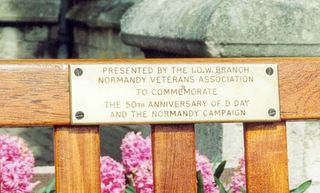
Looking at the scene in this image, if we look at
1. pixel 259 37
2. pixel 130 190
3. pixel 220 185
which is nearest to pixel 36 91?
pixel 130 190

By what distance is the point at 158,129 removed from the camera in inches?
77.9

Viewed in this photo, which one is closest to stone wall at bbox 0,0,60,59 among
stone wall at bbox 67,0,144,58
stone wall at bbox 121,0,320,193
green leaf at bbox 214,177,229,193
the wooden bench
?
stone wall at bbox 67,0,144,58

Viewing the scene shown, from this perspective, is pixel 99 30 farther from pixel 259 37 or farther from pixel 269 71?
pixel 269 71

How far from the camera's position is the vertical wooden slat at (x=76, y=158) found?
A: 6.36ft

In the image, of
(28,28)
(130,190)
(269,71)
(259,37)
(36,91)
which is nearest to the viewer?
(36,91)

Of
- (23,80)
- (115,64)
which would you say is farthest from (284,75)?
(23,80)

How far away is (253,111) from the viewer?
6.58ft

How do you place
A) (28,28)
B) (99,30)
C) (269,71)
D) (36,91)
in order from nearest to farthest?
(36,91), (269,71), (99,30), (28,28)

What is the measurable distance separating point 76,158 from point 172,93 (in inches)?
10.0

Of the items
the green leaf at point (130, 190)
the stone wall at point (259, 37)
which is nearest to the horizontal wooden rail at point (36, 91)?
the green leaf at point (130, 190)

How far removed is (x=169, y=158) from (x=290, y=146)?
1398mm

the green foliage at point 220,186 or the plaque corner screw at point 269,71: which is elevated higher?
the plaque corner screw at point 269,71

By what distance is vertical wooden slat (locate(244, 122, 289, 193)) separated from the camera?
6.68 feet

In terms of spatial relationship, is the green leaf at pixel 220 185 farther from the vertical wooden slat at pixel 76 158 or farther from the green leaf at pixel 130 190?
the vertical wooden slat at pixel 76 158
